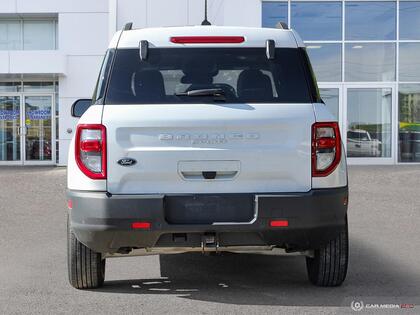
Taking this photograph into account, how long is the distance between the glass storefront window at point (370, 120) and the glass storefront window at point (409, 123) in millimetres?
337

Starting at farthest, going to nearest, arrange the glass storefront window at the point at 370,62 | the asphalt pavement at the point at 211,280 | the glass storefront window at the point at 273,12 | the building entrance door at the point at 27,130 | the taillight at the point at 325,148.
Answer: the building entrance door at the point at 27,130 < the glass storefront window at the point at 370,62 < the glass storefront window at the point at 273,12 < the asphalt pavement at the point at 211,280 < the taillight at the point at 325,148

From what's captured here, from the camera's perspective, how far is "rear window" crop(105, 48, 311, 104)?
15.7 feet

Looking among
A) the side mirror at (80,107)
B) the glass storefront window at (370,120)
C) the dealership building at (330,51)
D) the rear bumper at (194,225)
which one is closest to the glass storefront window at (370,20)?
the dealership building at (330,51)

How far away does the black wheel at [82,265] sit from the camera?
5078mm

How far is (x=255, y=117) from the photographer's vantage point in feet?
15.3

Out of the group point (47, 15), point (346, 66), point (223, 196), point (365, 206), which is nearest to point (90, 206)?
point (223, 196)

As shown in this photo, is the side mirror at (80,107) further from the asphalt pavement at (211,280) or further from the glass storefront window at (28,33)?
the glass storefront window at (28,33)

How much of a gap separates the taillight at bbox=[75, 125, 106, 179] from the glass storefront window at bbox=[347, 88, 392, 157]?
1483 cm

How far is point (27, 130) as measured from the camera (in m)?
21.7

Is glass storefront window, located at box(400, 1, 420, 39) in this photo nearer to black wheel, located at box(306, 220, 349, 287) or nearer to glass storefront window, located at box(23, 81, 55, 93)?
glass storefront window, located at box(23, 81, 55, 93)

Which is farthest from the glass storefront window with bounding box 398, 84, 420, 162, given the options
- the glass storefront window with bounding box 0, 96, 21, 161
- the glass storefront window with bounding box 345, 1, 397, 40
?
the glass storefront window with bounding box 0, 96, 21, 161

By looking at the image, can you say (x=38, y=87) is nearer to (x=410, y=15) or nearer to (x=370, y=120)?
(x=370, y=120)

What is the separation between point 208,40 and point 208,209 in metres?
1.34

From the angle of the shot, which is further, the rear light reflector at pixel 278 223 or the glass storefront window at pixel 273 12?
the glass storefront window at pixel 273 12
